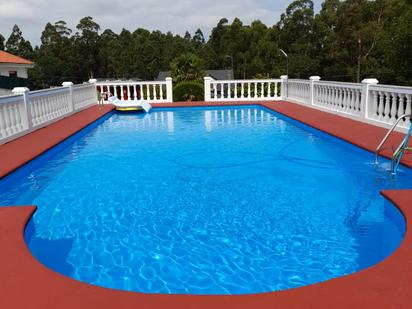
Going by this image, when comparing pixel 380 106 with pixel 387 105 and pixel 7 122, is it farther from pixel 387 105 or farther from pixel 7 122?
pixel 7 122

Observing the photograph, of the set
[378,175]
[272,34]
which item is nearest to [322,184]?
[378,175]

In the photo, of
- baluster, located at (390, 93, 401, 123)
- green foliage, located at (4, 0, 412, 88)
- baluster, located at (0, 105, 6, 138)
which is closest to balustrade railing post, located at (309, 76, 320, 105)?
baluster, located at (390, 93, 401, 123)

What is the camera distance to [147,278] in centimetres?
301

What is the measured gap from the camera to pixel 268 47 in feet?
218

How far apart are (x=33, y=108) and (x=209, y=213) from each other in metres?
6.48

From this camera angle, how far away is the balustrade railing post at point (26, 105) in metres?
7.93

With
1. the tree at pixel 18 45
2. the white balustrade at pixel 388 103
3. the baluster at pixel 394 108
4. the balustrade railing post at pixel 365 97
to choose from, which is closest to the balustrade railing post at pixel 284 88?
the balustrade railing post at pixel 365 97

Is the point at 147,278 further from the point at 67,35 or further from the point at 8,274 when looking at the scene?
the point at 67,35

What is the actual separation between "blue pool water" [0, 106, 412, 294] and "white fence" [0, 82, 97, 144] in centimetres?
107

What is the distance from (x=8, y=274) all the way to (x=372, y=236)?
3.14 m

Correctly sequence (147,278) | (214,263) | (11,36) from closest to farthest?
(147,278) < (214,263) < (11,36)

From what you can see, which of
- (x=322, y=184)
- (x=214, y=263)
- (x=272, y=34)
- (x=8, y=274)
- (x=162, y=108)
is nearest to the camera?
(x=8, y=274)

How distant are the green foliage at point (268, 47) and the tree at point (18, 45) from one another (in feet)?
0.60

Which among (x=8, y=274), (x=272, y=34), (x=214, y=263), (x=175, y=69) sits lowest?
(x=214, y=263)
